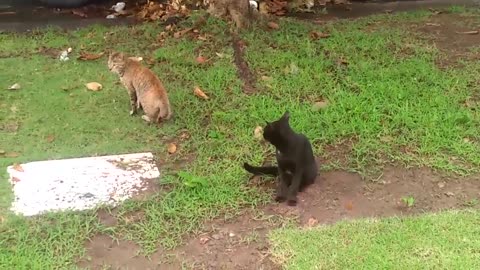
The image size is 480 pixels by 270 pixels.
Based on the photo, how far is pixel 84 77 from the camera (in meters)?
6.00

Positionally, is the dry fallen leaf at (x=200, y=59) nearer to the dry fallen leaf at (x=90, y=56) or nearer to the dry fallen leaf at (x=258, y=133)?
the dry fallen leaf at (x=90, y=56)

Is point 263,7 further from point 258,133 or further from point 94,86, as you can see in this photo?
point 258,133

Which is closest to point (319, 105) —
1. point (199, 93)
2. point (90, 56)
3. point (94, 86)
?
point (199, 93)

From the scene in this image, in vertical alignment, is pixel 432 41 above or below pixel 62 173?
above

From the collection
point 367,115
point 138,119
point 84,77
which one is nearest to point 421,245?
point 367,115

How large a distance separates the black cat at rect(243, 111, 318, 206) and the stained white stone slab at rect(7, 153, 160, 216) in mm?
775

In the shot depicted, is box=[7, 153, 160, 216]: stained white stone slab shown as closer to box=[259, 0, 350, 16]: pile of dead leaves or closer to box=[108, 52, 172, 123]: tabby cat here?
box=[108, 52, 172, 123]: tabby cat

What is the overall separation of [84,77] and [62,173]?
1727 mm

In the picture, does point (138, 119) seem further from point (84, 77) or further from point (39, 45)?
point (39, 45)

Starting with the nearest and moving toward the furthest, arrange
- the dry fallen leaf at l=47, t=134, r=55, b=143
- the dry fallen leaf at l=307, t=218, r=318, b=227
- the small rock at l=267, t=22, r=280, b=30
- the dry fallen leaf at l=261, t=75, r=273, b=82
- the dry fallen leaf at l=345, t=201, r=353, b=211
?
the dry fallen leaf at l=307, t=218, r=318, b=227 → the dry fallen leaf at l=345, t=201, r=353, b=211 → the dry fallen leaf at l=47, t=134, r=55, b=143 → the dry fallen leaf at l=261, t=75, r=273, b=82 → the small rock at l=267, t=22, r=280, b=30

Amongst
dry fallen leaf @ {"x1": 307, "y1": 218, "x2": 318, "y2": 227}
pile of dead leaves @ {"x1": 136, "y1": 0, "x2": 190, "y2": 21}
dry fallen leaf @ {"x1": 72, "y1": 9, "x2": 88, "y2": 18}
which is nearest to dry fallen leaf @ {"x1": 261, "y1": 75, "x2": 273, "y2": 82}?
pile of dead leaves @ {"x1": 136, "y1": 0, "x2": 190, "y2": 21}

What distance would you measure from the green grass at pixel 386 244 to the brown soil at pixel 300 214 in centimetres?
12

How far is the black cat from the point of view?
163 inches

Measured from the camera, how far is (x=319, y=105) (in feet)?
18.0
